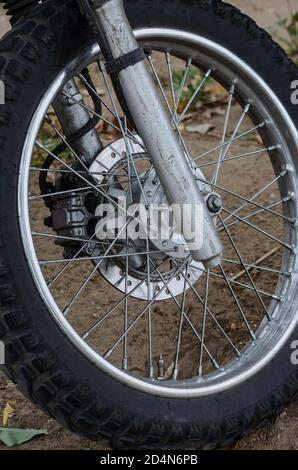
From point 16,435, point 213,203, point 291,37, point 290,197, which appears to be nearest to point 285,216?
point 290,197

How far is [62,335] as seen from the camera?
2232 mm

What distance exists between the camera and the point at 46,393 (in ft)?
7.30

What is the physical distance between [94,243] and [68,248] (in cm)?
9

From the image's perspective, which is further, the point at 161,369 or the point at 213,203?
the point at 161,369

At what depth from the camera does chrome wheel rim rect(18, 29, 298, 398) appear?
2.22 m

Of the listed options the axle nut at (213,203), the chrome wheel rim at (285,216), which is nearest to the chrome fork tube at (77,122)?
the chrome wheel rim at (285,216)

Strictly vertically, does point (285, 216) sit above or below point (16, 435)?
above

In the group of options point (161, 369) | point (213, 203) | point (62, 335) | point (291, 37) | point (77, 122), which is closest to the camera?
point (62, 335)

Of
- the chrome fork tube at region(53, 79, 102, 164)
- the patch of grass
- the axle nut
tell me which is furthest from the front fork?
the patch of grass

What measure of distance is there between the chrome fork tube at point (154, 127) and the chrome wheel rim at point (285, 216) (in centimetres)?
13

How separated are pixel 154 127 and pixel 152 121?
15 millimetres

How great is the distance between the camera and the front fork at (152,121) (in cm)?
221

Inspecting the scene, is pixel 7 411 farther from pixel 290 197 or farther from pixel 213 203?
pixel 290 197
